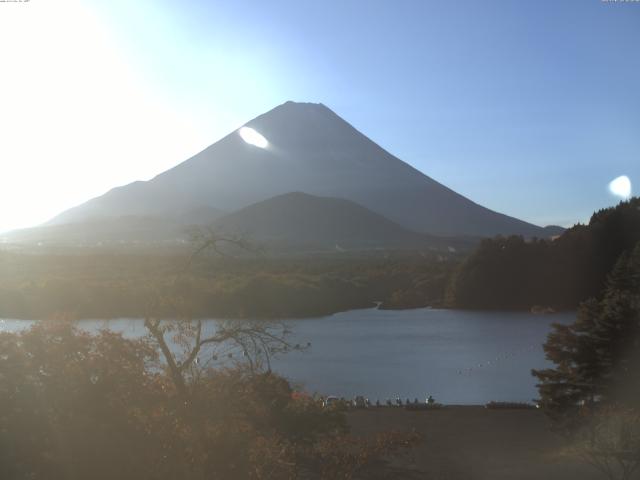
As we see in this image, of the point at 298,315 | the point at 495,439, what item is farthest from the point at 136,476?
the point at 298,315

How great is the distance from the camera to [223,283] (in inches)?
607

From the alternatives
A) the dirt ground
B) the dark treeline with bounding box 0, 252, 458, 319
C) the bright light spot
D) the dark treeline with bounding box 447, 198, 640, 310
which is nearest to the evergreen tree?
the dirt ground

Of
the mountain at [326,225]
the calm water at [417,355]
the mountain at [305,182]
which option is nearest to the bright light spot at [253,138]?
the mountain at [305,182]

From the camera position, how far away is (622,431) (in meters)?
4.40

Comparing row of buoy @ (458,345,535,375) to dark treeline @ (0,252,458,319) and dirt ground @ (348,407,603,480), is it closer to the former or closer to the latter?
dark treeline @ (0,252,458,319)

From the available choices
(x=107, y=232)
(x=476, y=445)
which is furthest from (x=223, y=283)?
(x=107, y=232)

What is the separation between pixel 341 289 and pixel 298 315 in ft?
15.5

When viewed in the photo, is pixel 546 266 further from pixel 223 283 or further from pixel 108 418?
pixel 108 418

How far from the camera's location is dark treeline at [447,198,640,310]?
27609mm

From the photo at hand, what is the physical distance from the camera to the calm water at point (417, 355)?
469 inches

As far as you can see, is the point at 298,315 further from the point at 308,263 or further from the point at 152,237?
the point at 152,237

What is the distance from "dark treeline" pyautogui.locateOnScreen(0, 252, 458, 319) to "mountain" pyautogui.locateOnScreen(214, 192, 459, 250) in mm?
8713

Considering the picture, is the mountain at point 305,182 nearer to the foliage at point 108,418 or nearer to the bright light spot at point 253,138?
the bright light spot at point 253,138

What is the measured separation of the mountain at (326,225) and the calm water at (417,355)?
22753 millimetres
